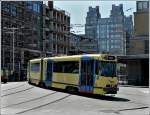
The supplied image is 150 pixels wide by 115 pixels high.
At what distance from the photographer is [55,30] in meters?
101

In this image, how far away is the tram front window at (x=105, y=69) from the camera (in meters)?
25.2

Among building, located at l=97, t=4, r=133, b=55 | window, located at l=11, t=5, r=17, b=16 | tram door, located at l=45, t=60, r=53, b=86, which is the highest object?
window, located at l=11, t=5, r=17, b=16

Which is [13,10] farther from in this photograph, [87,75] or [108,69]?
[108,69]

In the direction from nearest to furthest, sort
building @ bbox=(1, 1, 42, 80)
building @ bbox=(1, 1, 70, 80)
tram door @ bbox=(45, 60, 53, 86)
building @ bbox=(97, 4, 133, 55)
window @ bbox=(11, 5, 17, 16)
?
tram door @ bbox=(45, 60, 53, 86) < building @ bbox=(97, 4, 133, 55) < building @ bbox=(1, 1, 42, 80) < building @ bbox=(1, 1, 70, 80) < window @ bbox=(11, 5, 17, 16)

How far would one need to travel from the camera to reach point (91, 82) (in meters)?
25.5

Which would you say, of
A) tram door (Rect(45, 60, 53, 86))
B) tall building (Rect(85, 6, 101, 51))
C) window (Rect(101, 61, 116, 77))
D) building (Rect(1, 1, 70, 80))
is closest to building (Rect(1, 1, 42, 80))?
building (Rect(1, 1, 70, 80))

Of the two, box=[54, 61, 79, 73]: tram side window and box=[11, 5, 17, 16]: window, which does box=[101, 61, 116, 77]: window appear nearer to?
box=[54, 61, 79, 73]: tram side window

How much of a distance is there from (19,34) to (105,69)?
53.7 meters

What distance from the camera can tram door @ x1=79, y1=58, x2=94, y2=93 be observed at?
25.5 meters

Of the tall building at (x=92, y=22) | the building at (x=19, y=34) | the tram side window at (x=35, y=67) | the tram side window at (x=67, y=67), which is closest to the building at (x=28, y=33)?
the building at (x=19, y=34)

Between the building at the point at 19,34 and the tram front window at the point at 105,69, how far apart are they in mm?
44084

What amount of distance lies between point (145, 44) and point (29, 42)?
2659cm

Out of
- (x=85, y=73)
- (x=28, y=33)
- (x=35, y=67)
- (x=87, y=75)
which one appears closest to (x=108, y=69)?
(x=87, y=75)

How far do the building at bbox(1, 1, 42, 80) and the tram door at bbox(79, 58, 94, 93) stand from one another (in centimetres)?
4255
